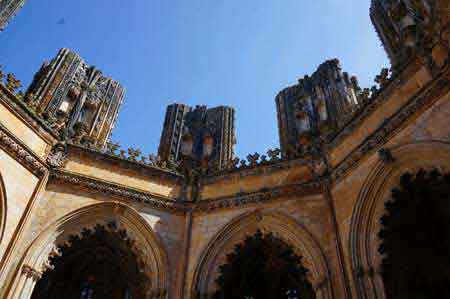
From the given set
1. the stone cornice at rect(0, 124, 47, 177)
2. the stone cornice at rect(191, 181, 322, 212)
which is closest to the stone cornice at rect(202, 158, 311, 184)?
the stone cornice at rect(191, 181, 322, 212)

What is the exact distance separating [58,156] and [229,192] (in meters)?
4.83

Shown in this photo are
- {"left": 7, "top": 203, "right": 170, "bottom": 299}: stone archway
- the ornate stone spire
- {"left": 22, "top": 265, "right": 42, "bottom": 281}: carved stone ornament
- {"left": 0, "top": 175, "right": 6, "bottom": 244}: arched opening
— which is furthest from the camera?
the ornate stone spire

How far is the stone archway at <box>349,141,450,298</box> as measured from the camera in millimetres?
8539

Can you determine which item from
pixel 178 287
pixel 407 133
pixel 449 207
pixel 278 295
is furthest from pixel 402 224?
pixel 178 287

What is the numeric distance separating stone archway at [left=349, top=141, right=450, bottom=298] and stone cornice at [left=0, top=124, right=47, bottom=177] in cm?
788

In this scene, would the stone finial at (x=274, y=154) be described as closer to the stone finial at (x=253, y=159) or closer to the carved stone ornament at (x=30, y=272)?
the stone finial at (x=253, y=159)

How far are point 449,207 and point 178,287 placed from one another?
6946mm

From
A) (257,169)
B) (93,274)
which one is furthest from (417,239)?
(93,274)

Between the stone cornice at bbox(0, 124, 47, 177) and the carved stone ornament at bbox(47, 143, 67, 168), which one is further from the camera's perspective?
the carved stone ornament at bbox(47, 143, 67, 168)

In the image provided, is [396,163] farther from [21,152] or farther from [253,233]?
[21,152]

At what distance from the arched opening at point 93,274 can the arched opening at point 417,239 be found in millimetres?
6641

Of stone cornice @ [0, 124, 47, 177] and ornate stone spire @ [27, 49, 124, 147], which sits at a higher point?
ornate stone spire @ [27, 49, 124, 147]

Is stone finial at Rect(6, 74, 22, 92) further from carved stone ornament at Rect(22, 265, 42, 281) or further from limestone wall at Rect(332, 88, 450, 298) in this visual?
limestone wall at Rect(332, 88, 450, 298)

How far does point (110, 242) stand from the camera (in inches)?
461
